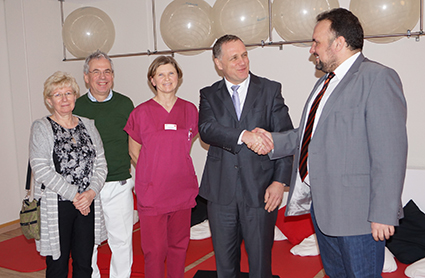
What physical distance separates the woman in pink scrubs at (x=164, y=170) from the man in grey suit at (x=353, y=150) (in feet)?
3.10

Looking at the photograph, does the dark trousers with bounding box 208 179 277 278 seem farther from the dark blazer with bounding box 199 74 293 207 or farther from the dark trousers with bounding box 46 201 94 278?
the dark trousers with bounding box 46 201 94 278

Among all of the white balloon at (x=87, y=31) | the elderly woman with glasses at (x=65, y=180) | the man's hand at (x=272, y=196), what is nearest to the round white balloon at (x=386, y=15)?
the man's hand at (x=272, y=196)

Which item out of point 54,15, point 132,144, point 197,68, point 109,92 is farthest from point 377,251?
point 54,15

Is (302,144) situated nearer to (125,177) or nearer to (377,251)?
(377,251)

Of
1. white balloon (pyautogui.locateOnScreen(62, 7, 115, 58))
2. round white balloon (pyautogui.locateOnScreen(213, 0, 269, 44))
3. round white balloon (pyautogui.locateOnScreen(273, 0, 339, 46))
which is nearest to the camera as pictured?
round white balloon (pyautogui.locateOnScreen(273, 0, 339, 46))

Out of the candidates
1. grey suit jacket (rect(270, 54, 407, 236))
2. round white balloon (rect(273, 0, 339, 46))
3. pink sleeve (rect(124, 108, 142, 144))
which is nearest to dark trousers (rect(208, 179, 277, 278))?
grey suit jacket (rect(270, 54, 407, 236))

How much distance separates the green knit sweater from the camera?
3018mm

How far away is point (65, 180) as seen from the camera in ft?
8.34

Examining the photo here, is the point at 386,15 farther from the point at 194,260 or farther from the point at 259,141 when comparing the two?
the point at 194,260

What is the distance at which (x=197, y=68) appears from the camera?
4754 mm

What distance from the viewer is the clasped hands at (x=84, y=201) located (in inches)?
102

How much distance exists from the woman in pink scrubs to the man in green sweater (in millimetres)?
283

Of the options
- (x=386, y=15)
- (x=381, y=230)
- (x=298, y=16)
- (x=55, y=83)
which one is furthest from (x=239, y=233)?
(x=386, y=15)

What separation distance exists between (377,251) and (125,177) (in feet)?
6.08
